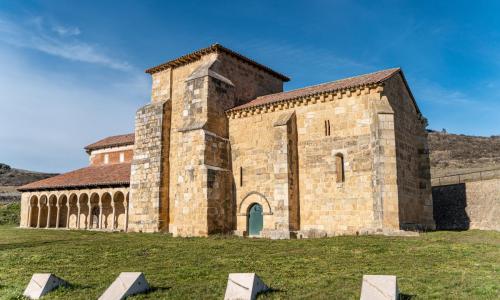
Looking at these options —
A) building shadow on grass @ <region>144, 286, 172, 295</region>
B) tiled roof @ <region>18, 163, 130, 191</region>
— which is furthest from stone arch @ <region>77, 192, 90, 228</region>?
building shadow on grass @ <region>144, 286, 172, 295</region>

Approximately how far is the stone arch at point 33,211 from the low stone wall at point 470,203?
27968 millimetres

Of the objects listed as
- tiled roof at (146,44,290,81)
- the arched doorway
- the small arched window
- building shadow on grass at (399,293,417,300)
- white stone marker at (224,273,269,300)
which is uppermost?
tiled roof at (146,44,290,81)

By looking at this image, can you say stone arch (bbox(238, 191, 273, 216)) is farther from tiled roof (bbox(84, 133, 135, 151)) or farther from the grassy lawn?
tiled roof (bbox(84, 133, 135, 151))

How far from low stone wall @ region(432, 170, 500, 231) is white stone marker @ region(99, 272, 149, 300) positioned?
1734 cm

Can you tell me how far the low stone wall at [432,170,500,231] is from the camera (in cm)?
1961

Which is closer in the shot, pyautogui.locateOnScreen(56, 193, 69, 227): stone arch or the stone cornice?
the stone cornice

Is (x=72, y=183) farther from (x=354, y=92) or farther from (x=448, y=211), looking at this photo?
(x=448, y=211)

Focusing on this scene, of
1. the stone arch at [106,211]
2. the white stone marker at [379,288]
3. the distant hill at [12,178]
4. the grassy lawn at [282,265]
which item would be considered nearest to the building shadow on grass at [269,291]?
the grassy lawn at [282,265]

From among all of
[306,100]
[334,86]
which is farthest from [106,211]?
[334,86]

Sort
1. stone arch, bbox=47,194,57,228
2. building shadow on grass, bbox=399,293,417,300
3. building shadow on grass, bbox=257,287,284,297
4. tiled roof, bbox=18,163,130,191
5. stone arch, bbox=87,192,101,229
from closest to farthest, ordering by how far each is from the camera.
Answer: building shadow on grass, bbox=399,293,417,300 < building shadow on grass, bbox=257,287,284,297 < tiled roof, bbox=18,163,130,191 < stone arch, bbox=87,192,101,229 < stone arch, bbox=47,194,57,228

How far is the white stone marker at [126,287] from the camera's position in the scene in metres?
7.57

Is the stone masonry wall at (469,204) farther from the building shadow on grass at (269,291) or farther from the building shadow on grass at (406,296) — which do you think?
the building shadow on grass at (269,291)

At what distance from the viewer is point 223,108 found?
21891 millimetres

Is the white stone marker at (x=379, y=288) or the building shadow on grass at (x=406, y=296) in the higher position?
the white stone marker at (x=379, y=288)
